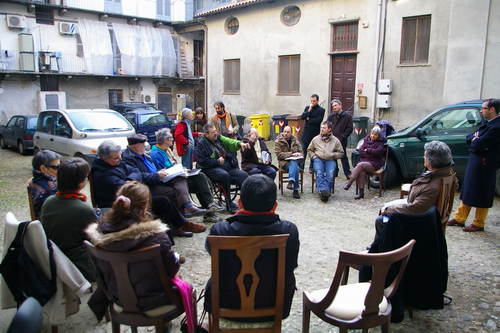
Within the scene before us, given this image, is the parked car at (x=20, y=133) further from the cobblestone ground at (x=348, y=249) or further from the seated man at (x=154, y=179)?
the seated man at (x=154, y=179)

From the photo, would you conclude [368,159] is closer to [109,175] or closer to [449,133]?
[449,133]

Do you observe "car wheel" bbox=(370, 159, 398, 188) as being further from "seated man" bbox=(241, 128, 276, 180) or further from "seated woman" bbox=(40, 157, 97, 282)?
"seated woman" bbox=(40, 157, 97, 282)

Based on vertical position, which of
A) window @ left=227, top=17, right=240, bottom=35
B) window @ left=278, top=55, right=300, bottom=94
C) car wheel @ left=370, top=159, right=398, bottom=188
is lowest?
car wheel @ left=370, top=159, right=398, bottom=188

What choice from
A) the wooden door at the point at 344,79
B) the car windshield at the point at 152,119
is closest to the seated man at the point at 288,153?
the wooden door at the point at 344,79

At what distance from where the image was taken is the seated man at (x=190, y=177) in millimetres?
5606

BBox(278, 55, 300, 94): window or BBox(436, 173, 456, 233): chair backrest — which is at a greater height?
BBox(278, 55, 300, 94): window

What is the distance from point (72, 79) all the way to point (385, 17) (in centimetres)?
1617

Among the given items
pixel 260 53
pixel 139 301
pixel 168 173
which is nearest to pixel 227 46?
pixel 260 53

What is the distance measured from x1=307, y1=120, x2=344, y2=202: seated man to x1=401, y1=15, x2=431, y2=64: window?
6414 mm

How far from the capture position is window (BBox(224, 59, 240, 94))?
18.1m

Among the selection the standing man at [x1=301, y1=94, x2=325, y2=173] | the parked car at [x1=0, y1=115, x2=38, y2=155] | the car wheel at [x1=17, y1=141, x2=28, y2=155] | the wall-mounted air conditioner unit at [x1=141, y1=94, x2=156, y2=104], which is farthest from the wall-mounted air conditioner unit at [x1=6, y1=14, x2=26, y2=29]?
the standing man at [x1=301, y1=94, x2=325, y2=173]

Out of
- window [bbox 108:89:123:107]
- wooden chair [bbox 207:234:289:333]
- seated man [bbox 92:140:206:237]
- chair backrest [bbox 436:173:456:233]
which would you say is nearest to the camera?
wooden chair [bbox 207:234:289:333]

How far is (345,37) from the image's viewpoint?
14016 mm

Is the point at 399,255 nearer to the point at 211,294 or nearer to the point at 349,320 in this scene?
the point at 349,320
